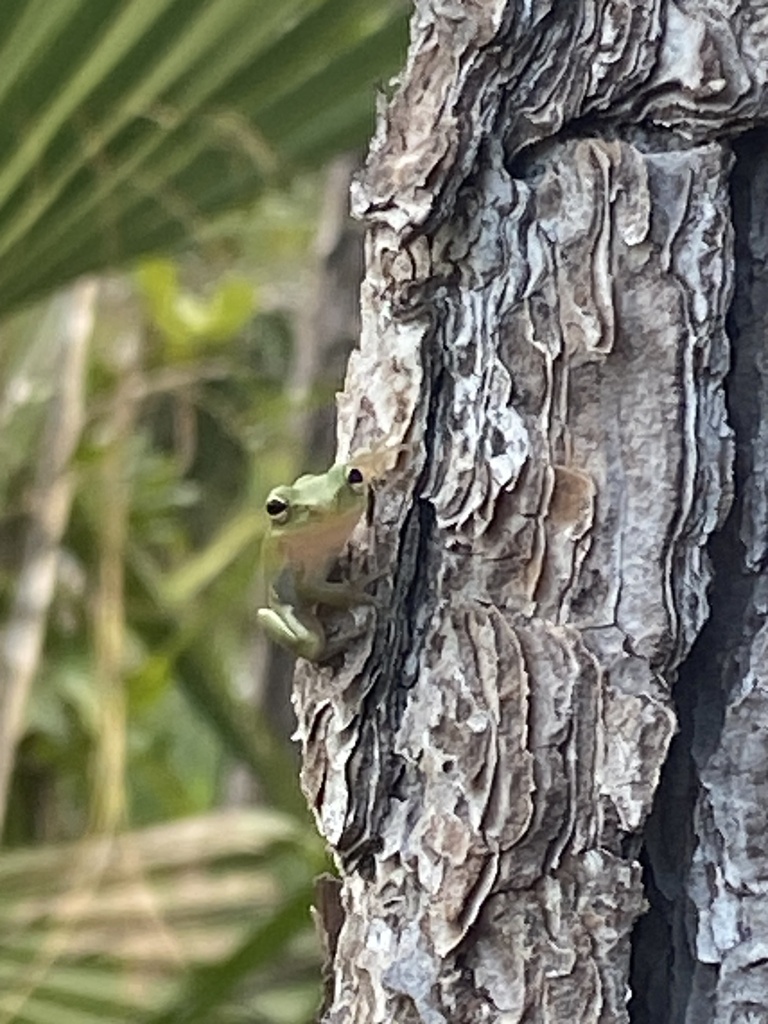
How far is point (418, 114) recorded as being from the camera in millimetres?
402

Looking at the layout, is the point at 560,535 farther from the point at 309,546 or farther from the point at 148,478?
the point at 148,478

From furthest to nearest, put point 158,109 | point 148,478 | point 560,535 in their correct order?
point 148,478 → point 158,109 → point 560,535

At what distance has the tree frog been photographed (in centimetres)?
41

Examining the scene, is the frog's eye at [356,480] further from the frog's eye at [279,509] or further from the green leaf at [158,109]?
the green leaf at [158,109]

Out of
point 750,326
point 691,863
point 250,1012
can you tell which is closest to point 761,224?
point 750,326

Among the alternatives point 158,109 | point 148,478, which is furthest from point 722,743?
point 148,478

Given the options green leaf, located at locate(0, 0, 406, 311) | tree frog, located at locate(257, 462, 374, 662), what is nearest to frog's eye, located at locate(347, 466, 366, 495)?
tree frog, located at locate(257, 462, 374, 662)

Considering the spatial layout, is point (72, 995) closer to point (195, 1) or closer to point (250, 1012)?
point (250, 1012)

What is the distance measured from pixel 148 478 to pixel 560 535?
3.65ft

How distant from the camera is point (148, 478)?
149 cm

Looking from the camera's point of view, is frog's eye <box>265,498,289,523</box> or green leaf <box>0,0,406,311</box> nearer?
frog's eye <box>265,498,289,523</box>

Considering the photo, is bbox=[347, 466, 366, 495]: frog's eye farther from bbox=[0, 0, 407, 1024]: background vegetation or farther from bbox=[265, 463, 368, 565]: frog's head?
bbox=[0, 0, 407, 1024]: background vegetation

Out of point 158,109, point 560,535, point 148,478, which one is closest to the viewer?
point 560,535

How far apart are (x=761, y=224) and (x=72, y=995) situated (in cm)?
82
